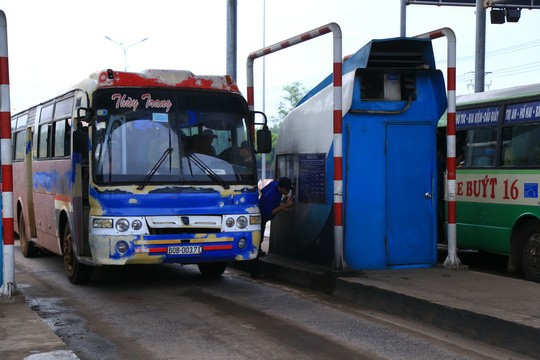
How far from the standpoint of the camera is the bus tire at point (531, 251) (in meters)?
11.5

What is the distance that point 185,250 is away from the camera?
10.4 meters

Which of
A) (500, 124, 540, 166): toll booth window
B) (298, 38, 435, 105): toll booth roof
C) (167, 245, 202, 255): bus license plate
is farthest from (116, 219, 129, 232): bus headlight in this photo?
(500, 124, 540, 166): toll booth window

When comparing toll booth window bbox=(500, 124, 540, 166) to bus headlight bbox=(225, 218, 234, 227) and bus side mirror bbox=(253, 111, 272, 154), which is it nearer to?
bus side mirror bbox=(253, 111, 272, 154)

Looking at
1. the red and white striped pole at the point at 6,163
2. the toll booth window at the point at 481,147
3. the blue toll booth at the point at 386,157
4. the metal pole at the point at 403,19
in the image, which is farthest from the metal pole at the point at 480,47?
the red and white striped pole at the point at 6,163

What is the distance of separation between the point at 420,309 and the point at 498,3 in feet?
34.7

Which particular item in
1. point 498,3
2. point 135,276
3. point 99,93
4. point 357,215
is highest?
point 498,3

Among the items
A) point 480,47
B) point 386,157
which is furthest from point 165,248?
point 480,47

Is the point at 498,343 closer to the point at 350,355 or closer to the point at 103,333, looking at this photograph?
the point at 350,355

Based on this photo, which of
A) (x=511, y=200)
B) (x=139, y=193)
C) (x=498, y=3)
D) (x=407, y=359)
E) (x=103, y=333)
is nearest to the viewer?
(x=407, y=359)

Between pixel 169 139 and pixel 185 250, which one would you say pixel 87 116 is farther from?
pixel 185 250

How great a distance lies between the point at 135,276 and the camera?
12797 mm

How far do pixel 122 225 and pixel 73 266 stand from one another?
6.16 feet

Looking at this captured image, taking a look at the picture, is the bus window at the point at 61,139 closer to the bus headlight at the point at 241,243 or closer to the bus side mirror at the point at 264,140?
the bus side mirror at the point at 264,140

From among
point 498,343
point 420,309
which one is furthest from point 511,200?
point 498,343
